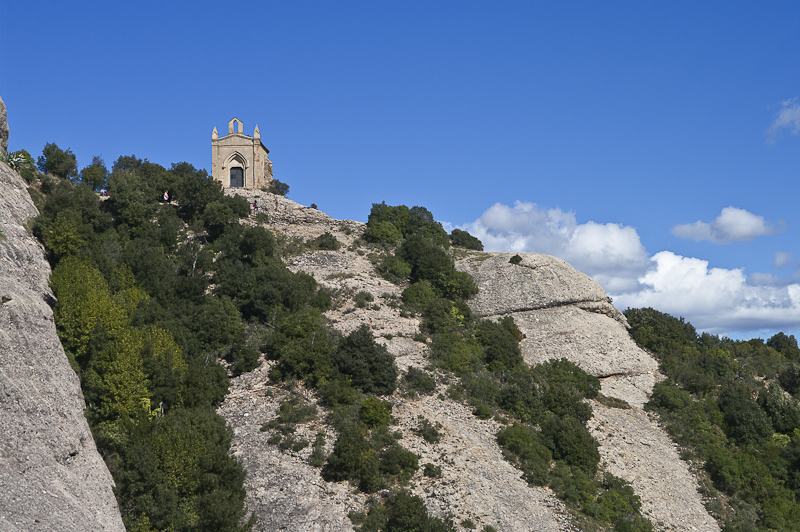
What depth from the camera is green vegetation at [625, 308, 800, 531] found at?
36.1 m

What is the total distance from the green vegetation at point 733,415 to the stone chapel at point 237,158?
39.4m

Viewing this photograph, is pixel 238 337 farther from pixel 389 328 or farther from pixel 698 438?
pixel 698 438

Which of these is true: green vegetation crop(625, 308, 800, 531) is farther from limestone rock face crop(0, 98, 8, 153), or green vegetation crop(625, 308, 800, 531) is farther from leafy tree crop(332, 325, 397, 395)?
limestone rock face crop(0, 98, 8, 153)

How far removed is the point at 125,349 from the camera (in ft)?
106

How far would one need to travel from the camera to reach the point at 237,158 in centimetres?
6844

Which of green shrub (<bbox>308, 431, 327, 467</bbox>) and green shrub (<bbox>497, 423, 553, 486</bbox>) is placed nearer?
green shrub (<bbox>308, 431, 327, 467</bbox>)

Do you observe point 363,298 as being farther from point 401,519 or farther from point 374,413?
point 401,519

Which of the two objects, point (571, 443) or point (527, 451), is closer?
point (527, 451)

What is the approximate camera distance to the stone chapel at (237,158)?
67750 millimetres

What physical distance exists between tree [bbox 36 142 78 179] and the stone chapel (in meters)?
15.7

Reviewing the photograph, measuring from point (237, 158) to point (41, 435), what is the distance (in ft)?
153

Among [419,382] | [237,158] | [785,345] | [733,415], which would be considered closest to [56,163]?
[237,158]

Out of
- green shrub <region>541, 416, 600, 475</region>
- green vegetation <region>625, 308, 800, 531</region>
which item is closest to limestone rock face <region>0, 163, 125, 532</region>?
green shrub <region>541, 416, 600, 475</region>

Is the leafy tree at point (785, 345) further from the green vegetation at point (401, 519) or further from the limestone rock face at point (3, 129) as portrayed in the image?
the limestone rock face at point (3, 129)
